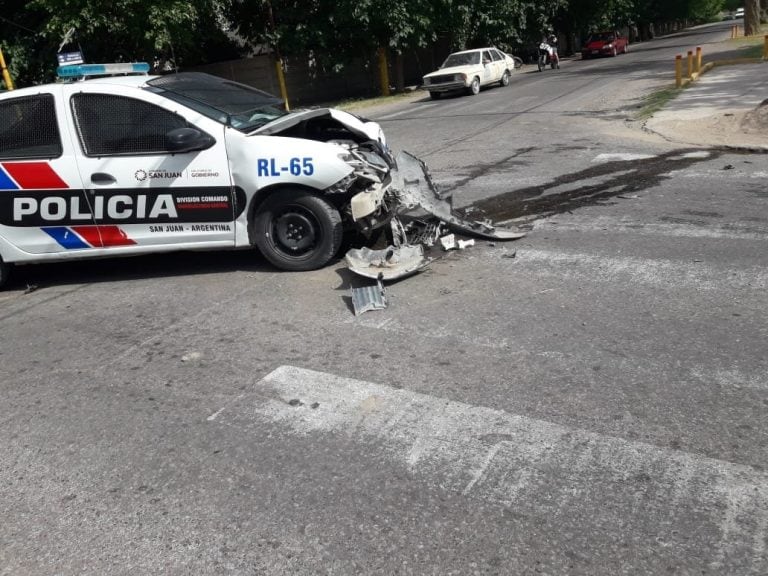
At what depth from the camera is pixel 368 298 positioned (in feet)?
17.7

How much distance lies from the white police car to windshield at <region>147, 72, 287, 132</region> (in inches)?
0.8

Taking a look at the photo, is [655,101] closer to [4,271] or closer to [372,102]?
[372,102]

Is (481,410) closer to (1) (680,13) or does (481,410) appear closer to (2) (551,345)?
(2) (551,345)

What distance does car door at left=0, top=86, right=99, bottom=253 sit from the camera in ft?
20.4

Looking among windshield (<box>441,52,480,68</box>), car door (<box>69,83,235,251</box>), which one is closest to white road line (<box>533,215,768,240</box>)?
car door (<box>69,83,235,251</box>)

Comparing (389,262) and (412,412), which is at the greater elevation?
(389,262)

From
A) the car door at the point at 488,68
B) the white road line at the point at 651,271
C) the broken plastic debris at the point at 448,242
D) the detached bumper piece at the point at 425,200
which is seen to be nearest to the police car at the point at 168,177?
the detached bumper piece at the point at 425,200

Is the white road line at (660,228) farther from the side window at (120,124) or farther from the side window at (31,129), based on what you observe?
the side window at (31,129)

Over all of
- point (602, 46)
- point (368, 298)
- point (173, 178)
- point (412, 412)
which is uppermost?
point (602, 46)

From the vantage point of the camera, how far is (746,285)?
511 cm

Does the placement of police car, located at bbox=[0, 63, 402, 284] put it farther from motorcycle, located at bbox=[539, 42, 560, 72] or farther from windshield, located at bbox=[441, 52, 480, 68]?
motorcycle, located at bbox=[539, 42, 560, 72]

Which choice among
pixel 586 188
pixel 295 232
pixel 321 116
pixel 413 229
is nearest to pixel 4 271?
pixel 295 232

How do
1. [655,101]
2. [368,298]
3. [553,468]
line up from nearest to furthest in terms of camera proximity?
[553,468] → [368,298] → [655,101]

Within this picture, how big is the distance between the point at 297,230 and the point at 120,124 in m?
1.79
